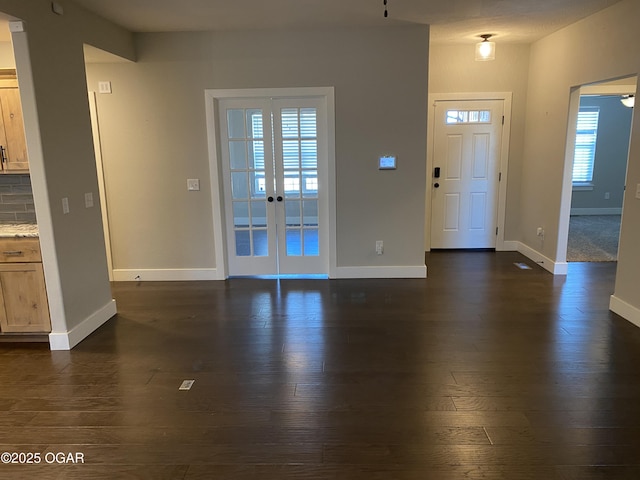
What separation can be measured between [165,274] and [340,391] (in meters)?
3.23

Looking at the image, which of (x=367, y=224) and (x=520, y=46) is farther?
(x=520, y=46)

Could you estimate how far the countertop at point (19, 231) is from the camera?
132 inches

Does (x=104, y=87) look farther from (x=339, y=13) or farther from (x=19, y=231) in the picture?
(x=339, y=13)

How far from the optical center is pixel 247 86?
4.84 meters

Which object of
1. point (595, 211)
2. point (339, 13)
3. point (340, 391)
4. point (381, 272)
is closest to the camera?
point (340, 391)

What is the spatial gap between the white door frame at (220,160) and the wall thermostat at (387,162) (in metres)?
0.51

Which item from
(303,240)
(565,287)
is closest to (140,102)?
(303,240)

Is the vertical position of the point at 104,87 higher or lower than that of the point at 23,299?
higher

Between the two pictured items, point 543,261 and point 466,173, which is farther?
point 466,173

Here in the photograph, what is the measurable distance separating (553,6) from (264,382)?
410 centimetres

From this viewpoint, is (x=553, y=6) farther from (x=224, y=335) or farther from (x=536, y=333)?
(x=224, y=335)

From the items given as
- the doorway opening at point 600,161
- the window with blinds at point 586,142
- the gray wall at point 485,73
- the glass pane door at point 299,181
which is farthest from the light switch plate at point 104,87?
the window with blinds at point 586,142

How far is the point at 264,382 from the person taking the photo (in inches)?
115

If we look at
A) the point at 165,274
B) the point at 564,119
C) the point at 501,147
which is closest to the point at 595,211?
the point at 501,147
